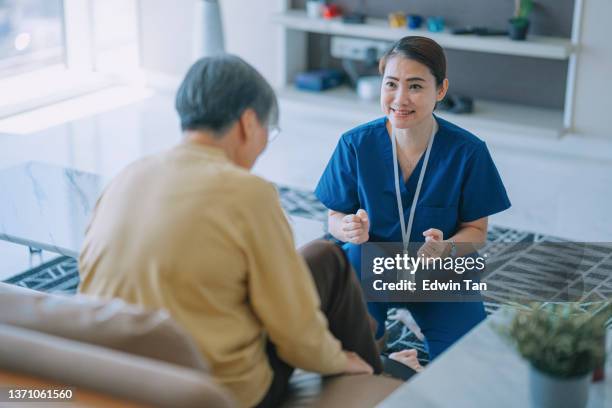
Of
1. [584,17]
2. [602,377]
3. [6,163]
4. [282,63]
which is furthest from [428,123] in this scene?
[282,63]

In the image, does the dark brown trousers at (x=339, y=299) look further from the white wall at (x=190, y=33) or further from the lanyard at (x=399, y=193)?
the white wall at (x=190, y=33)

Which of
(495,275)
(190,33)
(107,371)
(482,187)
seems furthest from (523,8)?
(107,371)

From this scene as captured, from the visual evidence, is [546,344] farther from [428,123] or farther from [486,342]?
[428,123]

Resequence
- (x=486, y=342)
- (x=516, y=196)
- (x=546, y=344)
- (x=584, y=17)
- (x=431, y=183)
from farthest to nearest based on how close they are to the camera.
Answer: (x=584, y=17)
(x=516, y=196)
(x=431, y=183)
(x=486, y=342)
(x=546, y=344)

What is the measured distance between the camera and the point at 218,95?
6.30 ft

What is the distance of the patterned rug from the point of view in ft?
10.4

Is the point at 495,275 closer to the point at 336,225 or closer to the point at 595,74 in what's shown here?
the point at 336,225

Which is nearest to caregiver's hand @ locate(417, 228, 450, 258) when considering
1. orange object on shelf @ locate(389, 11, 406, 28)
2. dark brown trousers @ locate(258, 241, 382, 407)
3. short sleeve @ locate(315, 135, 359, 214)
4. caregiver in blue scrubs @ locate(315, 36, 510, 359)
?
caregiver in blue scrubs @ locate(315, 36, 510, 359)

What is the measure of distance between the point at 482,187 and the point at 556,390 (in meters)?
1.00

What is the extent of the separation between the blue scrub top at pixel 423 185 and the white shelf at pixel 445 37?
7.41ft

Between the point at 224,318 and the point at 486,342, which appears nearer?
the point at 224,318

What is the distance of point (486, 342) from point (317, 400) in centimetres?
37

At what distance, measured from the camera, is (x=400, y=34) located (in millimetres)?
5188

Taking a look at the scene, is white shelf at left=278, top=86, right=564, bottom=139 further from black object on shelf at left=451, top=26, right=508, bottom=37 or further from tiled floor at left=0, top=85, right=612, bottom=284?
black object on shelf at left=451, top=26, right=508, bottom=37
